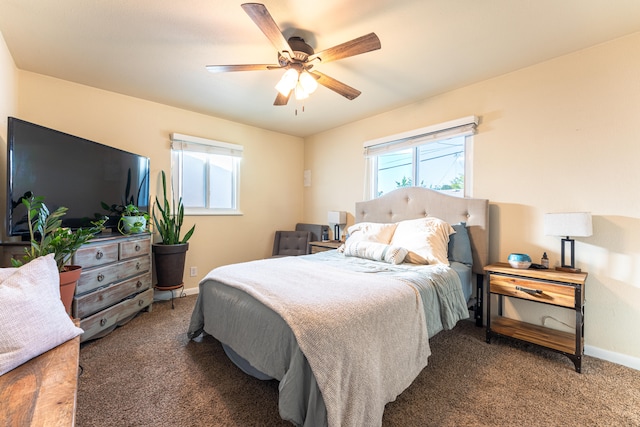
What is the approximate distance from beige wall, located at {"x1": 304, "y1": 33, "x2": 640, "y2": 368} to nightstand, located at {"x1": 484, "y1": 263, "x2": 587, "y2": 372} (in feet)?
0.82

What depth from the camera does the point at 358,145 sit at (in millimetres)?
3807

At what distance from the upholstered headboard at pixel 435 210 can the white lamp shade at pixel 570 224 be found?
0.50 meters

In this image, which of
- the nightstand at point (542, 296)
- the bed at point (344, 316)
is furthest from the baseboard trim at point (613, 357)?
the bed at point (344, 316)

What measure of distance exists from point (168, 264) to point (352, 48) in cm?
282

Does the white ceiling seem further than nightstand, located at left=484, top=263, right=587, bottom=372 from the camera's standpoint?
No

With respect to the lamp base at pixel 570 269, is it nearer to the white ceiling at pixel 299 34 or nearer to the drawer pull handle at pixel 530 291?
the drawer pull handle at pixel 530 291

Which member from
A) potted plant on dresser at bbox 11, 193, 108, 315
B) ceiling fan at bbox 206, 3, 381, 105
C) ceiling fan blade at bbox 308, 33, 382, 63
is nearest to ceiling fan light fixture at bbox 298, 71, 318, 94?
ceiling fan at bbox 206, 3, 381, 105

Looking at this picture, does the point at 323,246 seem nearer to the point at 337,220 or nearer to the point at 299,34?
the point at 337,220

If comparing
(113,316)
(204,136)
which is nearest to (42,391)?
(113,316)

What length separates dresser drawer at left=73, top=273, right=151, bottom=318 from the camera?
2.03 m

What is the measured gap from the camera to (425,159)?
316cm

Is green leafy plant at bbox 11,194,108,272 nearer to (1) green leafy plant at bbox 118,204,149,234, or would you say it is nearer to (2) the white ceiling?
(1) green leafy plant at bbox 118,204,149,234

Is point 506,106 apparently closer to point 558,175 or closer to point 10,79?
point 558,175

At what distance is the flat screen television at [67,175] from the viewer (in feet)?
5.99
